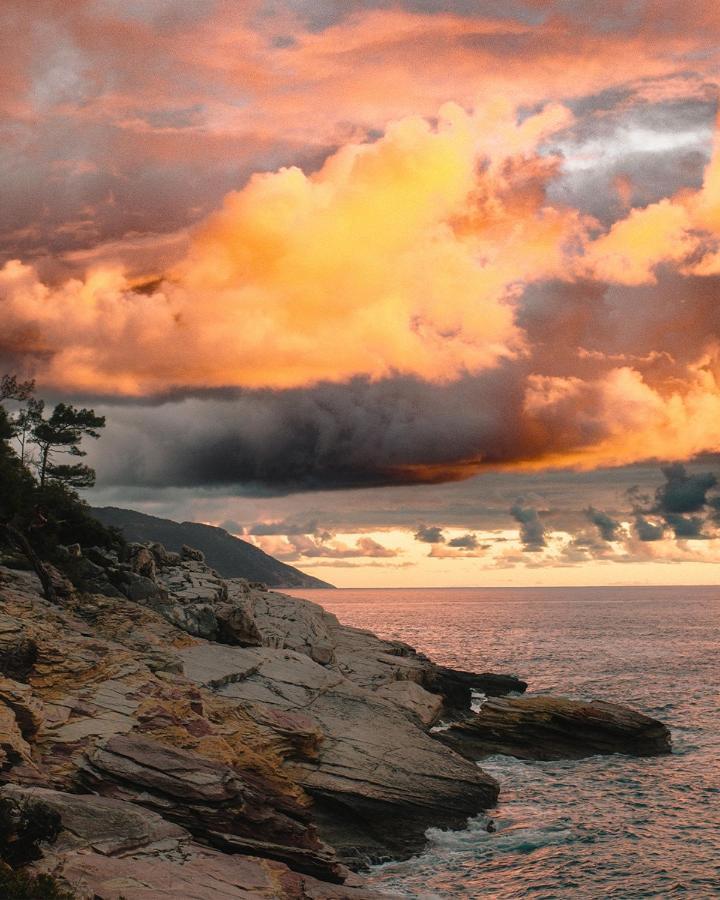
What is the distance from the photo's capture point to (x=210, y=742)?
1200 inches

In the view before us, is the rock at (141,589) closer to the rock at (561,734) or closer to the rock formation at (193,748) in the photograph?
the rock formation at (193,748)

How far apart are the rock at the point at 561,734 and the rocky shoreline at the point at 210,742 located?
0.13 metres

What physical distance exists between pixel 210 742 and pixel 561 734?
99.1 ft

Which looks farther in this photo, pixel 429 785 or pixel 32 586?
pixel 32 586

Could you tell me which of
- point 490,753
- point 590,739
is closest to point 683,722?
point 590,739

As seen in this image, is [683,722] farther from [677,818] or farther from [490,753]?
[677,818]

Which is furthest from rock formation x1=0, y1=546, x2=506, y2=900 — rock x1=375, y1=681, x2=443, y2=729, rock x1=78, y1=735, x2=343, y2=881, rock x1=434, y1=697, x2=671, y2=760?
rock x1=434, y1=697, x2=671, y2=760

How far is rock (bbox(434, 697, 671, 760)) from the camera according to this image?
52.0 meters

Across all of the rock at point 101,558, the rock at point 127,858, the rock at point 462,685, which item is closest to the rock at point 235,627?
the rock at point 101,558

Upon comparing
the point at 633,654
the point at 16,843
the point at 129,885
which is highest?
the point at 16,843

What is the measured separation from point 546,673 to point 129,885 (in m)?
84.3

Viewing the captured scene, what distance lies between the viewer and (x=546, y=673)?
97000 mm

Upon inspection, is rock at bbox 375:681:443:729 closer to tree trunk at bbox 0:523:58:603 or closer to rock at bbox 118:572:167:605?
rock at bbox 118:572:167:605

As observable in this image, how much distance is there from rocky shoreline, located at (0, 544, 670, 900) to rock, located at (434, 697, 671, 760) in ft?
0.42
